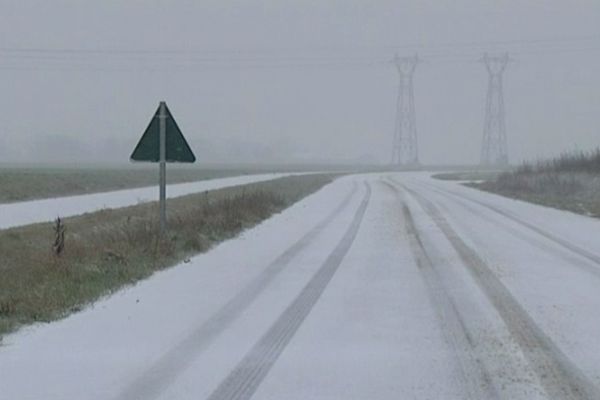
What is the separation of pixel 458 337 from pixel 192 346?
2618 mm

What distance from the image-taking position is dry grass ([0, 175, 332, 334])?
34.6ft

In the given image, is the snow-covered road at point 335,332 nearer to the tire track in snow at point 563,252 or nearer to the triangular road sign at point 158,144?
the tire track in snow at point 563,252

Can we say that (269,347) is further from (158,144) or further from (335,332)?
(158,144)

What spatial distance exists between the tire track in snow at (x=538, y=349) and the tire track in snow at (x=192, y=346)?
2.97 m

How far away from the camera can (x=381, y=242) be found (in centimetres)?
1895

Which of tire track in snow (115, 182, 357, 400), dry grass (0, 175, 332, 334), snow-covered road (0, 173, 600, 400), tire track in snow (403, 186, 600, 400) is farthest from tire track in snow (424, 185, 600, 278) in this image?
dry grass (0, 175, 332, 334)

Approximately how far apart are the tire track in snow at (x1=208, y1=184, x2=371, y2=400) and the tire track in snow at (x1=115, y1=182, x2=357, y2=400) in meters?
0.48

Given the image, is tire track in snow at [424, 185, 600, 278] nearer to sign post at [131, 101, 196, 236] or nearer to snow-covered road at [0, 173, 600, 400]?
snow-covered road at [0, 173, 600, 400]

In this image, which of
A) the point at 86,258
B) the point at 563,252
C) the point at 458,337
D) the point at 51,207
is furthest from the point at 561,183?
the point at 458,337

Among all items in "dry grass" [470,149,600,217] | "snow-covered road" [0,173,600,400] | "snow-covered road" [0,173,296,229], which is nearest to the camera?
"snow-covered road" [0,173,600,400]

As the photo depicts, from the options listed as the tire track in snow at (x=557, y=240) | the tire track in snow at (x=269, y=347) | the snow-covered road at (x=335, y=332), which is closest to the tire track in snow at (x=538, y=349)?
the snow-covered road at (x=335, y=332)

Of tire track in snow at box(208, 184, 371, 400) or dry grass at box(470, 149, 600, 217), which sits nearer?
tire track in snow at box(208, 184, 371, 400)

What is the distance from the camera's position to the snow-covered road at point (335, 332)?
696 centimetres

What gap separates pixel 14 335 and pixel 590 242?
13.7m
